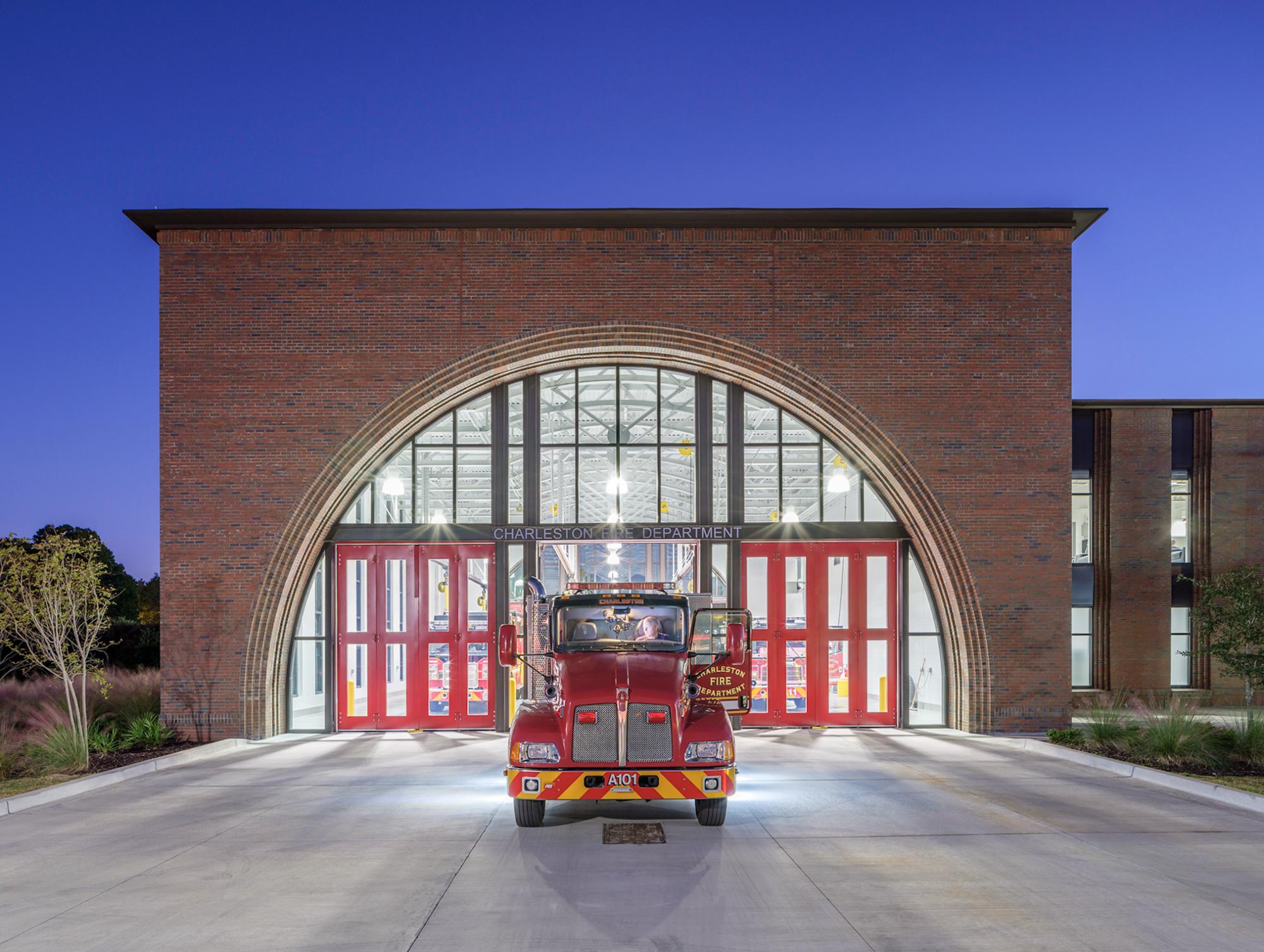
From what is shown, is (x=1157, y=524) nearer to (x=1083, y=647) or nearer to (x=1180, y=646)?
(x=1180, y=646)

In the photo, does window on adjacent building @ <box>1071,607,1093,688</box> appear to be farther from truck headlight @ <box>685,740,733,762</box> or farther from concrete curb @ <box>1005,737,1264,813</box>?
truck headlight @ <box>685,740,733,762</box>

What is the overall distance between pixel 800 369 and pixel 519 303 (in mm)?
5188

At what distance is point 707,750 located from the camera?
9516mm

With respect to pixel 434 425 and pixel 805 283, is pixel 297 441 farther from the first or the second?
pixel 805 283

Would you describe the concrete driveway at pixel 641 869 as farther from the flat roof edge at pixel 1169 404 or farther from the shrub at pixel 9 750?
the flat roof edge at pixel 1169 404

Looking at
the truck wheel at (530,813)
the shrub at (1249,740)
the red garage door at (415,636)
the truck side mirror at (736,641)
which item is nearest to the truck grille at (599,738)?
the truck wheel at (530,813)

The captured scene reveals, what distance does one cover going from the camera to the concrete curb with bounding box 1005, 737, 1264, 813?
448 inches

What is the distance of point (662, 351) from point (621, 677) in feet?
29.5

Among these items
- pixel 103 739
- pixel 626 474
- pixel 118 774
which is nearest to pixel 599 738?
pixel 118 774

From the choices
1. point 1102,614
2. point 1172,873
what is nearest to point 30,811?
point 1172,873

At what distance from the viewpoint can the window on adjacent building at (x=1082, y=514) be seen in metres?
22.0

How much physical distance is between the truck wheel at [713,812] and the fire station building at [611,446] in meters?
7.76

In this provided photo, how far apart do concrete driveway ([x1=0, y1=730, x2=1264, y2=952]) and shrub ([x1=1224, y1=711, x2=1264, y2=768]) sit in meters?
2.07

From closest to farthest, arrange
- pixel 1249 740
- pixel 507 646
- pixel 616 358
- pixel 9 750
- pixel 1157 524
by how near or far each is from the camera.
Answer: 1. pixel 507 646
2. pixel 1249 740
3. pixel 9 750
4. pixel 616 358
5. pixel 1157 524
